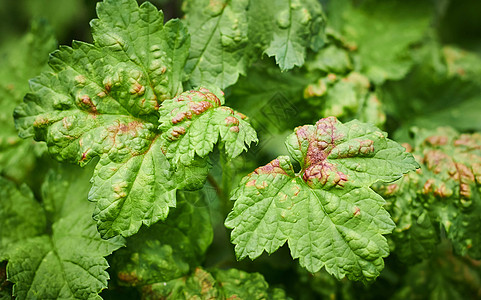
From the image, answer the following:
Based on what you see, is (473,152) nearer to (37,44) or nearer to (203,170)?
(203,170)

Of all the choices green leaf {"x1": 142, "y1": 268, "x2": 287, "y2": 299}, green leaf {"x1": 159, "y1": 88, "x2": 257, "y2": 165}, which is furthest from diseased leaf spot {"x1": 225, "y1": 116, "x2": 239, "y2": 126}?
green leaf {"x1": 142, "y1": 268, "x2": 287, "y2": 299}

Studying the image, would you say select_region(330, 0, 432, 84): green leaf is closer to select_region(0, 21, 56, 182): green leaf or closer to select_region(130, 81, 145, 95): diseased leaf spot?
select_region(130, 81, 145, 95): diseased leaf spot

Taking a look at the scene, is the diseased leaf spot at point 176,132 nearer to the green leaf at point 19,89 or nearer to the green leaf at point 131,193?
the green leaf at point 131,193

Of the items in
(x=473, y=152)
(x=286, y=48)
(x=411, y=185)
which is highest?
(x=286, y=48)

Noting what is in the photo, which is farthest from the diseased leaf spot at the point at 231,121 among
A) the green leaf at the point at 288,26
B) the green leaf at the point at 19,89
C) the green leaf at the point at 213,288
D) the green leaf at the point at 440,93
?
the green leaf at the point at 440,93

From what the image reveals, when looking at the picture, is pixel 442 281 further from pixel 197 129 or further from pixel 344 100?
pixel 197 129

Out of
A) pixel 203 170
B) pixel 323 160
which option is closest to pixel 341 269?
pixel 323 160
